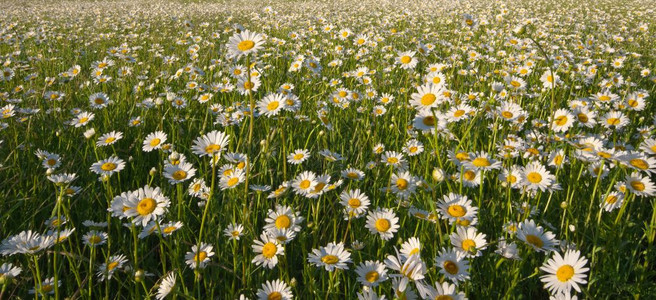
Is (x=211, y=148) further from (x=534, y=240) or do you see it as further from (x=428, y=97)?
(x=534, y=240)

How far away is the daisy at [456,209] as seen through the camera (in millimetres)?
1503

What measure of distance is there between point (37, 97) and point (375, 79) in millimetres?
3068

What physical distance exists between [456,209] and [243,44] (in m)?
1.08

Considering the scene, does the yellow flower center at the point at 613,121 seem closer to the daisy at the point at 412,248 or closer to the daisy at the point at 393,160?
the daisy at the point at 393,160

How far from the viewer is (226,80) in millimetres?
3688

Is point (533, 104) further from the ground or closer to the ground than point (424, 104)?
closer to the ground

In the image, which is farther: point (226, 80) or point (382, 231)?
point (226, 80)

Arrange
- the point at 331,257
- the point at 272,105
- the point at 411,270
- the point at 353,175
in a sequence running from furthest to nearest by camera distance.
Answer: the point at 272,105 → the point at 353,175 → the point at 331,257 → the point at 411,270

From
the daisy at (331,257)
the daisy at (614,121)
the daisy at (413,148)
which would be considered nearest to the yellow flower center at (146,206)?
the daisy at (331,257)

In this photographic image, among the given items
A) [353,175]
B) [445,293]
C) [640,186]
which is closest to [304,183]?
[353,175]

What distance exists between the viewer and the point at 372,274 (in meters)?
1.28

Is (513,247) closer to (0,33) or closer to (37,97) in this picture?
(37,97)

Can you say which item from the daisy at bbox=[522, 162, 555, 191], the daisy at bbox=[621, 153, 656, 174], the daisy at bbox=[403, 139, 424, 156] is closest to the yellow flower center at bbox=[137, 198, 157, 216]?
the daisy at bbox=[403, 139, 424, 156]

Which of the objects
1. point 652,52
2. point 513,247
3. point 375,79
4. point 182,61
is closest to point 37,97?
point 182,61
